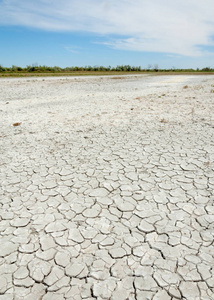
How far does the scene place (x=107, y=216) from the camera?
253 centimetres

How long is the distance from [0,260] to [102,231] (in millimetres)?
1016

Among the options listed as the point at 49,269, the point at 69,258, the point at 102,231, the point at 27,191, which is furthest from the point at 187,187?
the point at 27,191

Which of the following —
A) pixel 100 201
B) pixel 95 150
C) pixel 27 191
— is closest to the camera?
pixel 100 201

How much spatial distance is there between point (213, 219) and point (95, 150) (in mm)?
2611

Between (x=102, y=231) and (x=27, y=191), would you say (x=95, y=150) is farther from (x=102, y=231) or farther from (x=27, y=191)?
(x=102, y=231)

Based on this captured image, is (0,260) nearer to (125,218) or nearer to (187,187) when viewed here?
(125,218)

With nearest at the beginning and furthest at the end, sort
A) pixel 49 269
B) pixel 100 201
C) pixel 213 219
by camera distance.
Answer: pixel 49 269 → pixel 213 219 → pixel 100 201

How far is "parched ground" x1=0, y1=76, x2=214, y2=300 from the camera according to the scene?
5.78 feet

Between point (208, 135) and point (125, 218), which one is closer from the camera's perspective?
point (125, 218)

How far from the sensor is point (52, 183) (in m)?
3.25

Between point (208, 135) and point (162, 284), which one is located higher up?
point (208, 135)

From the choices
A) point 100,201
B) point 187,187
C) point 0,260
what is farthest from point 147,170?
point 0,260

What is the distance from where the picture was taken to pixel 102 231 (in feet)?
7.56

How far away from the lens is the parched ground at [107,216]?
5.78 feet
